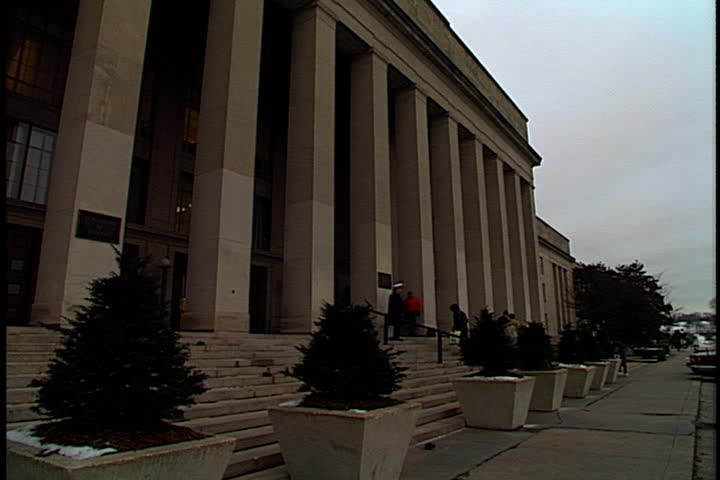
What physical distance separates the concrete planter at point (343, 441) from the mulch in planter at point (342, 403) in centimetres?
12

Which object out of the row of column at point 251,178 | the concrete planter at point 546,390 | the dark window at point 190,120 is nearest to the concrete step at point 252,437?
the row of column at point 251,178

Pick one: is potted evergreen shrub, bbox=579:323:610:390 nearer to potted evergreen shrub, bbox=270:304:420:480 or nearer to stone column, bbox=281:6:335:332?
stone column, bbox=281:6:335:332

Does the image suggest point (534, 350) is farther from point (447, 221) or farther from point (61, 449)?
point (447, 221)

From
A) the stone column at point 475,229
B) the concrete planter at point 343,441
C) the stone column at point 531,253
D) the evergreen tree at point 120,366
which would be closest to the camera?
the evergreen tree at point 120,366

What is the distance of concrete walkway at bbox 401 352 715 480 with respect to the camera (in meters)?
5.36

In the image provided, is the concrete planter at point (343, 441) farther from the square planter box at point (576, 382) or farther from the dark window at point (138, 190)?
the dark window at point (138, 190)

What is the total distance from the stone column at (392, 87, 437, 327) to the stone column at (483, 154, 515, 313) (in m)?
7.45

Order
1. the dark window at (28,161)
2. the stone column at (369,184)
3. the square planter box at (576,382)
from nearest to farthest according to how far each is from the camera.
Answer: the square planter box at (576,382)
the dark window at (28,161)
the stone column at (369,184)

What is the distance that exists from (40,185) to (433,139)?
1536cm

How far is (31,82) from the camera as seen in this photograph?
13555mm

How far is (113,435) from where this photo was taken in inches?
128

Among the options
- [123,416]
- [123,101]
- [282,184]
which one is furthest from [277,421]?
[282,184]

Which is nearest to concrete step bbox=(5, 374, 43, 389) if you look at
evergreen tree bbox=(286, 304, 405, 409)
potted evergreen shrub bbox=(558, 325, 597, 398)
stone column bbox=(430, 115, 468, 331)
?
evergreen tree bbox=(286, 304, 405, 409)

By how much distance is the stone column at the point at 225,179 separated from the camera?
10641mm
